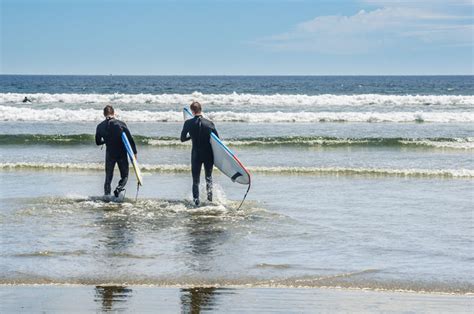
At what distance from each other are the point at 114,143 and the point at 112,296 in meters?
5.85

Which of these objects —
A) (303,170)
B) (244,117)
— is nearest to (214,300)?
(303,170)

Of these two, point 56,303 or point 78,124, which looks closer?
point 56,303

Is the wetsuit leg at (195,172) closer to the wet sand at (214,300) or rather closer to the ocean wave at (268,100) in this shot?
the wet sand at (214,300)

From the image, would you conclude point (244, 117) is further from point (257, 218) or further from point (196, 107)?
point (257, 218)

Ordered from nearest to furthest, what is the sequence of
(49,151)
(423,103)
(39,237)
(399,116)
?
(39,237)
(49,151)
(399,116)
(423,103)

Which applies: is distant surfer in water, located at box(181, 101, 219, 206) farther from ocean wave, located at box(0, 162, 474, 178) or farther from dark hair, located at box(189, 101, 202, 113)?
ocean wave, located at box(0, 162, 474, 178)

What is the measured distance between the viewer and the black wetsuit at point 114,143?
1205cm

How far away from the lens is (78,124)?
98.5 feet

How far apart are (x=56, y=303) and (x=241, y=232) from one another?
3.70 metres

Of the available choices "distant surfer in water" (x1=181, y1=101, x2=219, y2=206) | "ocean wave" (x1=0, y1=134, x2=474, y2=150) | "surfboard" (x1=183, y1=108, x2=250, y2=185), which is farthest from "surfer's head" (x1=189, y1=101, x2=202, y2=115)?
"ocean wave" (x1=0, y1=134, x2=474, y2=150)

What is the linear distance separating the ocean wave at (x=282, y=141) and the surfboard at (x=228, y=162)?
9798 millimetres

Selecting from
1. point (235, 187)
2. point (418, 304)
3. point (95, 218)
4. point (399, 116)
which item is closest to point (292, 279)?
point (418, 304)

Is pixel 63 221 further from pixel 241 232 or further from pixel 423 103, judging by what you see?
pixel 423 103

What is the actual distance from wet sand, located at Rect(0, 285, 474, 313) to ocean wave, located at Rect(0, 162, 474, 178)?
9121 millimetres
